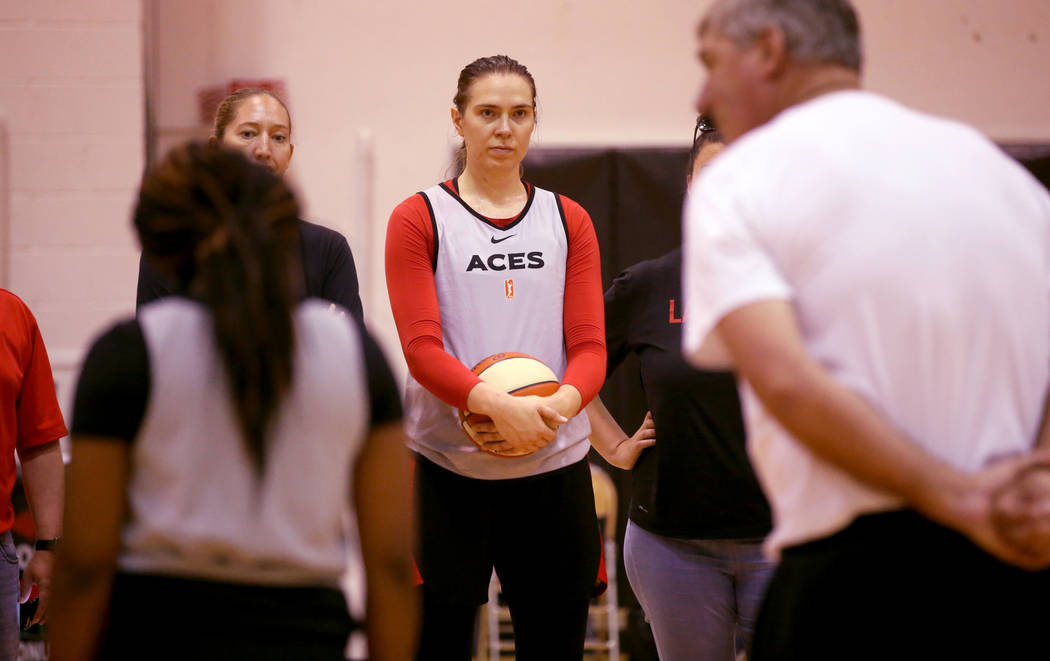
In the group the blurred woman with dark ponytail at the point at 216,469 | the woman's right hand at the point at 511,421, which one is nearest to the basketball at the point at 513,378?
the woman's right hand at the point at 511,421

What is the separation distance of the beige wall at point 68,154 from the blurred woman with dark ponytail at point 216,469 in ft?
14.3

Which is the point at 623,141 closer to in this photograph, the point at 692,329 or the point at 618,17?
the point at 618,17

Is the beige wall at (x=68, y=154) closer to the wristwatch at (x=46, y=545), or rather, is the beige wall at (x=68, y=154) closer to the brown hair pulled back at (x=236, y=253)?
the wristwatch at (x=46, y=545)

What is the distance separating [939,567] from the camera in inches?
48.7

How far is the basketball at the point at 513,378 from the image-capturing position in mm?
2686

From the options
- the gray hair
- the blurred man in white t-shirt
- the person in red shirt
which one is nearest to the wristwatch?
the person in red shirt

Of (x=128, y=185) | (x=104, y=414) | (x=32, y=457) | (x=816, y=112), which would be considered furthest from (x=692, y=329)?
(x=128, y=185)

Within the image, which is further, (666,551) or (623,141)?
(623,141)

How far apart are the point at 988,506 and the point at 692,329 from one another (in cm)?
41

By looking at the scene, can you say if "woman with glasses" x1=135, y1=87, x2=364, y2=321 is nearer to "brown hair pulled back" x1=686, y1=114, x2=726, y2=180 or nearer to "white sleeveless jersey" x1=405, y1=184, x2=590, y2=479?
"white sleeveless jersey" x1=405, y1=184, x2=590, y2=479

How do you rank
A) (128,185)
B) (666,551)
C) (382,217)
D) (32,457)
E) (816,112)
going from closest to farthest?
(816,112), (666,551), (32,457), (128,185), (382,217)

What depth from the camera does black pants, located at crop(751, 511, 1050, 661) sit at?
1.23 m

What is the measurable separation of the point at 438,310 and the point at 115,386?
58.2 inches

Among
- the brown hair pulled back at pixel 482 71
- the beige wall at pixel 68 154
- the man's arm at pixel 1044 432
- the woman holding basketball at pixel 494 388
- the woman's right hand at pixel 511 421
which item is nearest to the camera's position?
the man's arm at pixel 1044 432
